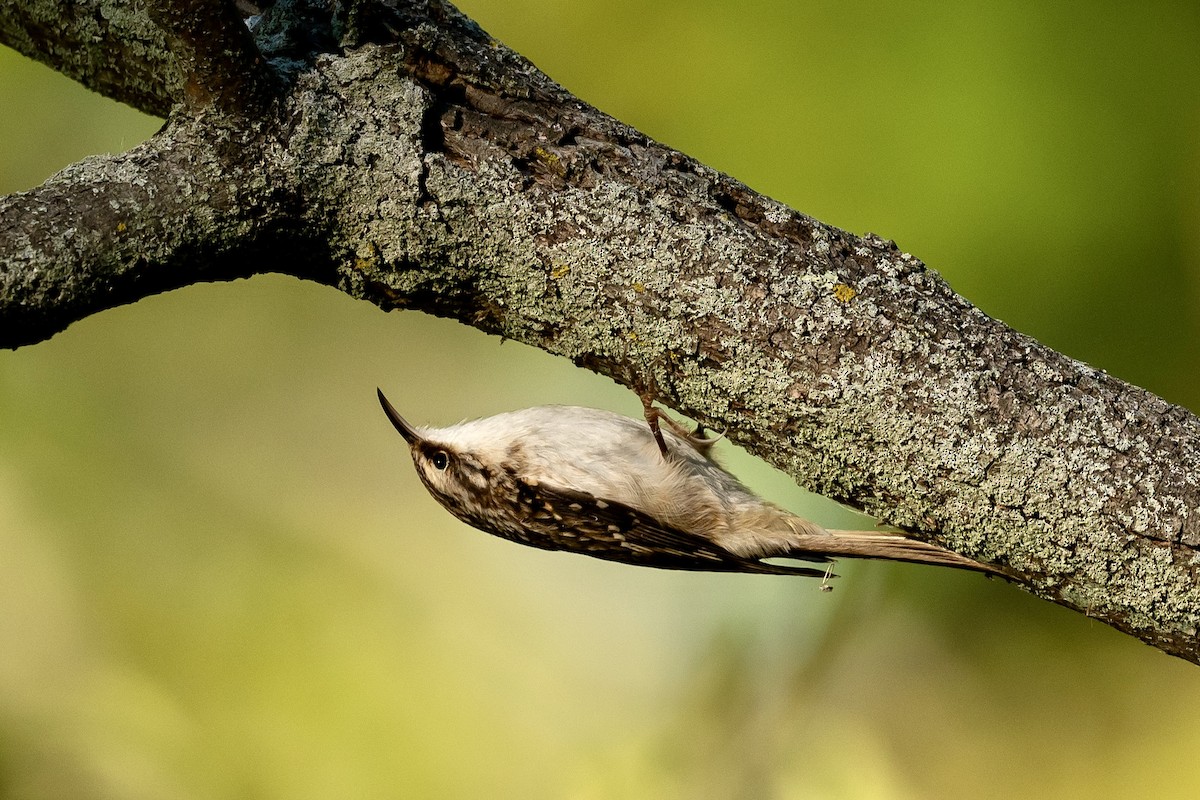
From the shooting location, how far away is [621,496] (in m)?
1.71

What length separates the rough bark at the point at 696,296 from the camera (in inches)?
40.7

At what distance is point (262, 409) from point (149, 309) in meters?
0.48

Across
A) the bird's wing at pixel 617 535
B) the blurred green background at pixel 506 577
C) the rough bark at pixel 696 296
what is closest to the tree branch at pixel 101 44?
the rough bark at pixel 696 296

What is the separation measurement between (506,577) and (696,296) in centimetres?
192

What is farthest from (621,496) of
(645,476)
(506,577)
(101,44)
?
(506,577)

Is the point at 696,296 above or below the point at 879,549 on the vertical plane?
above

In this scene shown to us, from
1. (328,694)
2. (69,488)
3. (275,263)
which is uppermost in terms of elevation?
(275,263)

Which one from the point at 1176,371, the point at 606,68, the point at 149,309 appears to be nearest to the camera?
the point at 1176,371

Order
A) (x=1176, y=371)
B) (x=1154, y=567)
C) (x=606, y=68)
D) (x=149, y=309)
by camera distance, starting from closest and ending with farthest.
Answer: (x=1154, y=567), (x=1176, y=371), (x=606, y=68), (x=149, y=309)

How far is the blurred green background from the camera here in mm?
2527

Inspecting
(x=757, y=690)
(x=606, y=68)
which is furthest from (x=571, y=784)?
(x=606, y=68)

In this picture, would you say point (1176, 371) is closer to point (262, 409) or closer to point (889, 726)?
point (889, 726)

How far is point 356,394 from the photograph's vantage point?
2834mm

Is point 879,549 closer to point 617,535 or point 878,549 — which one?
point 878,549
